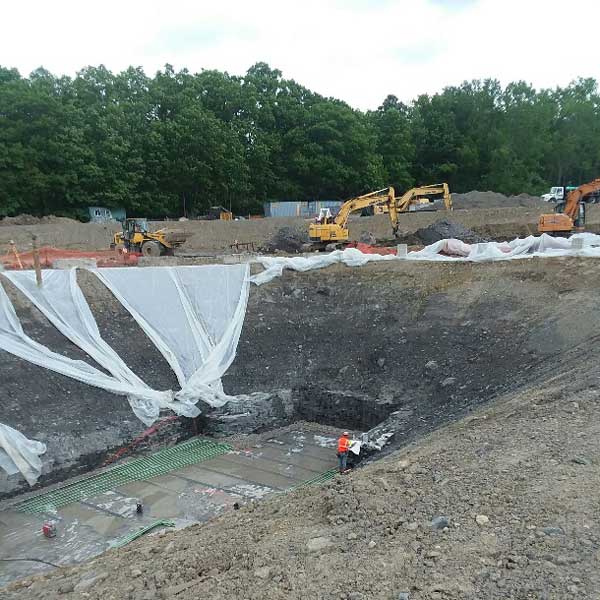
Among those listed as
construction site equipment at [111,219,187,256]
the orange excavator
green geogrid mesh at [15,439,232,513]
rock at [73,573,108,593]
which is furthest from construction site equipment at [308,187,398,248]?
rock at [73,573,108,593]

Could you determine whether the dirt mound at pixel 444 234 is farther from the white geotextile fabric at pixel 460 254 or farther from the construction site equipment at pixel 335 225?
the white geotextile fabric at pixel 460 254

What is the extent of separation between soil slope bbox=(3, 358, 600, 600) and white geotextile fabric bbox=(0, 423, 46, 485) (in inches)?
140

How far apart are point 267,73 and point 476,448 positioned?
35.5 meters

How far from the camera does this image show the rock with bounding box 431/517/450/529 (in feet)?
11.2

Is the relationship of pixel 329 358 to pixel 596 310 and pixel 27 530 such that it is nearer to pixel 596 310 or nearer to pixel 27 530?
pixel 596 310

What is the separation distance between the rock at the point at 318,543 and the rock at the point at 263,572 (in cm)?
31

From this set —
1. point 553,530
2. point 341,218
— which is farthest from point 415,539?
point 341,218

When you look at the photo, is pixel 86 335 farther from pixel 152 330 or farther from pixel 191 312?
pixel 191 312

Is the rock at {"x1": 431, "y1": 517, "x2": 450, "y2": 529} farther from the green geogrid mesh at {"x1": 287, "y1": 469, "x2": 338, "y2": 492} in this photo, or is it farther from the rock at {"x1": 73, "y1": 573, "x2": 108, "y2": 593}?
the green geogrid mesh at {"x1": 287, "y1": 469, "x2": 338, "y2": 492}

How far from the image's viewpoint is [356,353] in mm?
10906

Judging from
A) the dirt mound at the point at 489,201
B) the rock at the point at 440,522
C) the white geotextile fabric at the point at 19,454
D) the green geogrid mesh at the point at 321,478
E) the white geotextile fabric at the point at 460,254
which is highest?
the dirt mound at the point at 489,201

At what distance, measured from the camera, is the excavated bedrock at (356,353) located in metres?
8.51

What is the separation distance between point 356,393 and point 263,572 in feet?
22.8

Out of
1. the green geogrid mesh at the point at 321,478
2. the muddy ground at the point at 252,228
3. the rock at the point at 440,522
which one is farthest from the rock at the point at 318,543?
the muddy ground at the point at 252,228
